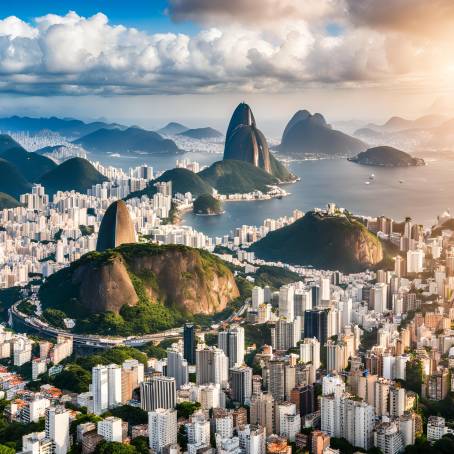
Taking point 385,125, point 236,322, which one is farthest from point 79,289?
point 385,125

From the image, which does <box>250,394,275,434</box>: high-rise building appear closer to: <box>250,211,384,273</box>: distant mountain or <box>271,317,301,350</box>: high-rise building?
<box>271,317,301,350</box>: high-rise building

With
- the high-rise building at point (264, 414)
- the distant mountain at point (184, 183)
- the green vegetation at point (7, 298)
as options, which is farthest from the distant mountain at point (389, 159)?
the high-rise building at point (264, 414)

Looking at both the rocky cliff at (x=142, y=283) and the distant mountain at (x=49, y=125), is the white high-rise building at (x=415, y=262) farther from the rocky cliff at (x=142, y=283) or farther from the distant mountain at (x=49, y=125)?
the distant mountain at (x=49, y=125)

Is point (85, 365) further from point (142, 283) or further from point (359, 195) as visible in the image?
point (359, 195)

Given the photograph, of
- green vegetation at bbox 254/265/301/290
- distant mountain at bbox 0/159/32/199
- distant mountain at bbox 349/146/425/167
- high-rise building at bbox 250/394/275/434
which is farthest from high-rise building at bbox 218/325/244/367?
distant mountain at bbox 349/146/425/167

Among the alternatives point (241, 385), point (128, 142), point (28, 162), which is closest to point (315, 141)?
point (128, 142)

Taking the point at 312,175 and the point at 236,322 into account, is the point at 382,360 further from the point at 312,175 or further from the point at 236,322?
the point at 312,175
